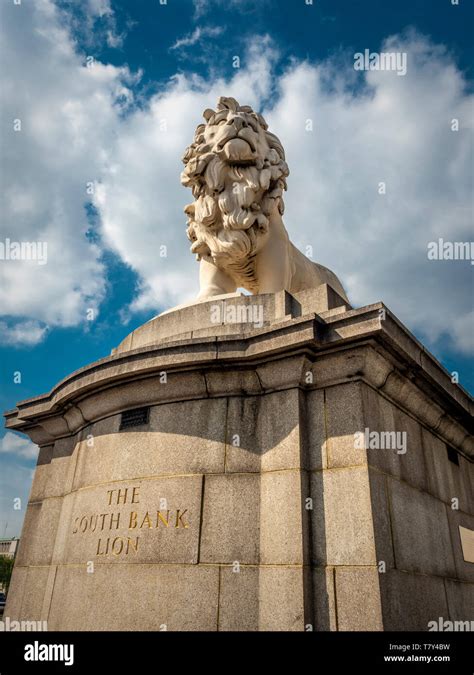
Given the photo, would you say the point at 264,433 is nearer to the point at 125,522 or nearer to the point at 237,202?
the point at 125,522

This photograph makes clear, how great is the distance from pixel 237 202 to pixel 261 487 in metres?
4.60

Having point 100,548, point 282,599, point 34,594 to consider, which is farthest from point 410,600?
point 34,594

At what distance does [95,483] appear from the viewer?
573 centimetres

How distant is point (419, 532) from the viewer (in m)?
5.11

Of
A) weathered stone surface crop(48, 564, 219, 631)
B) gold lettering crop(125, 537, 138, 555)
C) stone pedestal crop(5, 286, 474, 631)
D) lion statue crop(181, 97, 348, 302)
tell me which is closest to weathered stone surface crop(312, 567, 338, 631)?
stone pedestal crop(5, 286, 474, 631)

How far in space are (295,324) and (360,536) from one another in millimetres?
2056

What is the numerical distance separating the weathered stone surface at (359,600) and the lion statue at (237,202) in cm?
455

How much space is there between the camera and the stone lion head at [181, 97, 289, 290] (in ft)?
25.0

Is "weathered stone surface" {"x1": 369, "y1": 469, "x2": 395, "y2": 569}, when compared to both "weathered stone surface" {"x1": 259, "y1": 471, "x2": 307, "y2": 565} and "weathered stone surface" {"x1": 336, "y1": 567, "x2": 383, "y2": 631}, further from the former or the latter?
"weathered stone surface" {"x1": 259, "y1": 471, "x2": 307, "y2": 565}

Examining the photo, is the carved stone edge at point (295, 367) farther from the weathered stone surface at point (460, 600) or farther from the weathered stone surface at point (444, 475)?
the weathered stone surface at point (460, 600)

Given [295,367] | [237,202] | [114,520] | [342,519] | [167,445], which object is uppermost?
[237,202]

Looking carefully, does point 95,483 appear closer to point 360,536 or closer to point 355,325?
point 360,536

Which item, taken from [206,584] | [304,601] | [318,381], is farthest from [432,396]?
[206,584]
